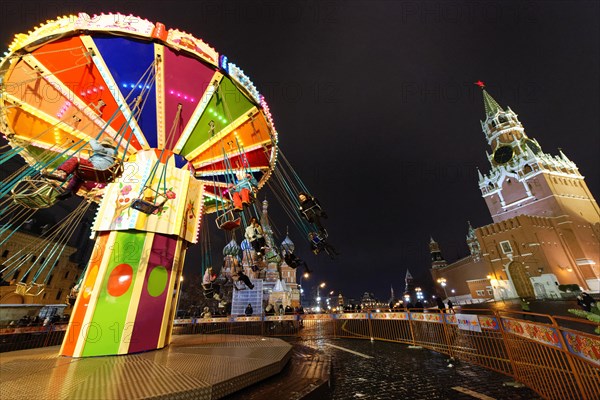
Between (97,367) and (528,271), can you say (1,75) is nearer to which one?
(97,367)

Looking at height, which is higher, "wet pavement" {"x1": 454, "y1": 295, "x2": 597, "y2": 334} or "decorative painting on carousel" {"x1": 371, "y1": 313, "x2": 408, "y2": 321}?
"decorative painting on carousel" {"x1": 371, "y1": 313, "x2": 408, "y2": 321}

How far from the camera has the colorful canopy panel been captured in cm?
679

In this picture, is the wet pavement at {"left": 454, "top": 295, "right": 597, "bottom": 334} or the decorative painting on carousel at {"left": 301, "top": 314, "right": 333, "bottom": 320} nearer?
the wet pavement at {"left": 454, "top": 295, "right": 597, "bottom": 334}

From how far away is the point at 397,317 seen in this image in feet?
35.9

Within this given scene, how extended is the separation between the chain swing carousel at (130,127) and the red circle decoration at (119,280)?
0.08 feet

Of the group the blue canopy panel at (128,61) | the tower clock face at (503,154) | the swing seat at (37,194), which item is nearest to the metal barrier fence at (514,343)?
the blue canopy panel at (128,61)

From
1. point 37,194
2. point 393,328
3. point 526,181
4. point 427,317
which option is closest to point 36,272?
point 37,194

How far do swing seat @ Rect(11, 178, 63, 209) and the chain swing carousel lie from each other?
57 mm

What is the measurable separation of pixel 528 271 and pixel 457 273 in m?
18.7

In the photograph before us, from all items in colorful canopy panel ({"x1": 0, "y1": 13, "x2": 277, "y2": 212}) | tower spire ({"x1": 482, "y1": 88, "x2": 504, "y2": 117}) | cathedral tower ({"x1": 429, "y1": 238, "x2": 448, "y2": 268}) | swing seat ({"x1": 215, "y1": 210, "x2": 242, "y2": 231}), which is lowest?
swing seat ({"x1": 215, "y1": 210, "x2": 242, "y2": 231})

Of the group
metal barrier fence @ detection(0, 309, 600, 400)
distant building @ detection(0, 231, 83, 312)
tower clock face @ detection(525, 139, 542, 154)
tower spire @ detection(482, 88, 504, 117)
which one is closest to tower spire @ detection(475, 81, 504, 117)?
tower spire @ detection(482, 88, 504, 117)

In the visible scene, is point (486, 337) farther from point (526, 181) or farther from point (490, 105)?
point (490, 105)

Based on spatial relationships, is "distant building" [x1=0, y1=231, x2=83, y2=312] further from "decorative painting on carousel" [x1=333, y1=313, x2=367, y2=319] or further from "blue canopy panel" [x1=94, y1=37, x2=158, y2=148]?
"decorative painting on carousel" [x1=333, y1=313, x2=367, y2=319]

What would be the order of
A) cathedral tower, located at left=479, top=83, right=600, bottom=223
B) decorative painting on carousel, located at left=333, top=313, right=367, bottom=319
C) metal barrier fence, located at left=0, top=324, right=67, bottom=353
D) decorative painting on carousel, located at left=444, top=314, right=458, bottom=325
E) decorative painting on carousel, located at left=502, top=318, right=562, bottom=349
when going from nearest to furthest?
decorative painting on carousel, located at left=502, top=318, right=562, bottom=349 < decorative painting on carousel, located at left=444, top=314, right=458, bottom=325 < metal barrier fence, located at left=0, top=324, right=67, bottom=353 < decorative painting on carousel, located at left=333, top=313, right=367, bottom=319 < cathedral tower, located at left=479, top=83, right=600, bottom=223
